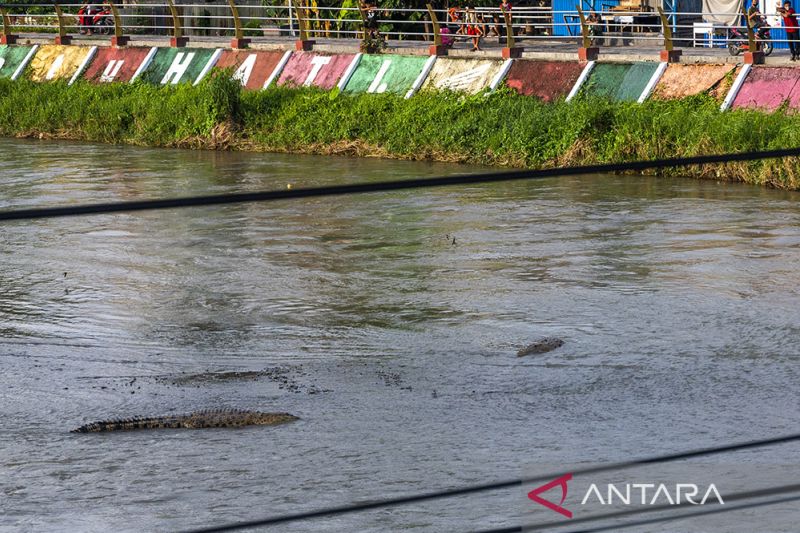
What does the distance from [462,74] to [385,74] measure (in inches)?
75.8

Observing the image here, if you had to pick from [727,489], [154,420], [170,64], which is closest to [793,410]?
[727,489]

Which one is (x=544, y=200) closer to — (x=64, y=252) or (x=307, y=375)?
(x=64, y=252)

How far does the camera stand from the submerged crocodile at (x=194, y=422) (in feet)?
32.3

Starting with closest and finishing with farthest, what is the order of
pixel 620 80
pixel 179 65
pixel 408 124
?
pixel 620 80
pixel 408 124
pixel 179 65

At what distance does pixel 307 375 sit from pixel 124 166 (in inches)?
586

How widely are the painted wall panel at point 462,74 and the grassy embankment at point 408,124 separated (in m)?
0.46

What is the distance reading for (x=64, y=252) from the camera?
1689 centimetres

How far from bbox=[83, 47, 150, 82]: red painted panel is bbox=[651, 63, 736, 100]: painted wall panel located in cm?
1373

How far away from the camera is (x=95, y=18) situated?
36.7 metres

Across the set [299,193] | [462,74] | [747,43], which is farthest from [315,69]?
[299,193]

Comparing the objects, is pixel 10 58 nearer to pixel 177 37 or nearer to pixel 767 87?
pixel 177 37

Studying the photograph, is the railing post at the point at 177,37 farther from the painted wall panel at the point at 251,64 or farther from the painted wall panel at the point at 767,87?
the painted wall panel at the point at 767,87

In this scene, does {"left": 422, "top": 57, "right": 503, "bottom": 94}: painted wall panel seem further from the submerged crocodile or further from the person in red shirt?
the submerged crocodile

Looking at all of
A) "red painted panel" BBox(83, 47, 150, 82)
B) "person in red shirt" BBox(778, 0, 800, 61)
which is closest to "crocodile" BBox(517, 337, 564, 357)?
"person in red shirt" BBox(778, 0, 800, 61)
